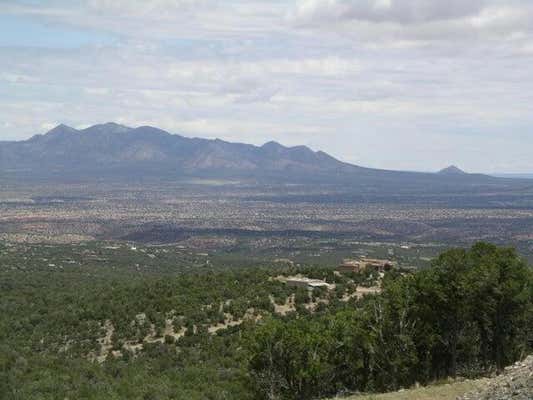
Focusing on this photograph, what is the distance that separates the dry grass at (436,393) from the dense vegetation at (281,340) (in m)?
5.50

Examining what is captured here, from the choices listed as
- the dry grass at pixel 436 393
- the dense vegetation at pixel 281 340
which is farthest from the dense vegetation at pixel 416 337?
the dry grass at pixel 436 393

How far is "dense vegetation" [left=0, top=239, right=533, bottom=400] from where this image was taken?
30453 mm

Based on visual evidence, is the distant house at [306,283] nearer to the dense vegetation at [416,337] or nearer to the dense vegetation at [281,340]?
the dense vegetation at [281,340]

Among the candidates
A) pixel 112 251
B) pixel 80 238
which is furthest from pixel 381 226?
pixel 112 251

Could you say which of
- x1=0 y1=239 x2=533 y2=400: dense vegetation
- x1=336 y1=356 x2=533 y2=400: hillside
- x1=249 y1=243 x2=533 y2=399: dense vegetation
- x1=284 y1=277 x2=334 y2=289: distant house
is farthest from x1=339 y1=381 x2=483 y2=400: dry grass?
x1=284 y1=277 x2=334 y2=289: distant house

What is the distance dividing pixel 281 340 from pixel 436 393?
8296mm

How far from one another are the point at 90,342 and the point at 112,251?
252ft

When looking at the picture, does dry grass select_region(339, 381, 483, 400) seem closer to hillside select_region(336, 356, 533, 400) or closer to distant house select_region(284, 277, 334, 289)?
hillside select_region(336, 356, 533, 400)

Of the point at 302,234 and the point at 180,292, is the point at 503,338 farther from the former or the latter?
the point at 302,234

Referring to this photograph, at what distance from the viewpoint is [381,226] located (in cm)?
18912

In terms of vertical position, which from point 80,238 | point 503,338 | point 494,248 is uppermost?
point 494,248

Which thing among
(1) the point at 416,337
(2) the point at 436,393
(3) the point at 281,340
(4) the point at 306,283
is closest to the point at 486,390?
(2) the point at 436,393

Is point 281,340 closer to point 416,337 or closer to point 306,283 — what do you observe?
point 416,337

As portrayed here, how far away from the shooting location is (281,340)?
30.2m
